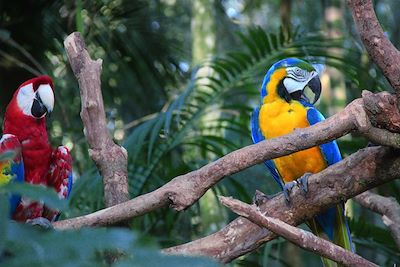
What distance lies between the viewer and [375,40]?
4.11 feet

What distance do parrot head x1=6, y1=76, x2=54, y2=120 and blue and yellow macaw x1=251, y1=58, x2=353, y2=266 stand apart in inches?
23.2

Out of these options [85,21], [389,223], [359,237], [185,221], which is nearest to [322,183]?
[389,223]

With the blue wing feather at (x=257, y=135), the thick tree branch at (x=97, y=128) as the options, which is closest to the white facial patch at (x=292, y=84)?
the blue wing feather at (x=257, y=135)

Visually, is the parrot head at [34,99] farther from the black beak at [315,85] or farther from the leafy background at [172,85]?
the black beak at [315,85]

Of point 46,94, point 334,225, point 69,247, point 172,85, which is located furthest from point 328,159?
point 172,85

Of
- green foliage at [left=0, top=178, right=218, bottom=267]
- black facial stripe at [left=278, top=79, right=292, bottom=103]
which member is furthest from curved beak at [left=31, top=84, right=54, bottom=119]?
A: green foliage at [left=0, top=178, right=218, bottom=267]

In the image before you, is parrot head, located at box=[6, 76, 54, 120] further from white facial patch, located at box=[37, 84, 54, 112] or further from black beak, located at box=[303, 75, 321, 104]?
black beak, located at box=[303, 75, 321, 104]

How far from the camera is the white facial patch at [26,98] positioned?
1762 millimetres

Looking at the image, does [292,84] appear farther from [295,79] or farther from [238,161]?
[238,161]

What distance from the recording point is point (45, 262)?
552mm

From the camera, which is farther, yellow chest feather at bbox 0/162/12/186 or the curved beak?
the curved beak

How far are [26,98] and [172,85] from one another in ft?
4.78

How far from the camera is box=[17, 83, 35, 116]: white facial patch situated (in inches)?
69.4

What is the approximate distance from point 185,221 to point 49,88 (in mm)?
1225
